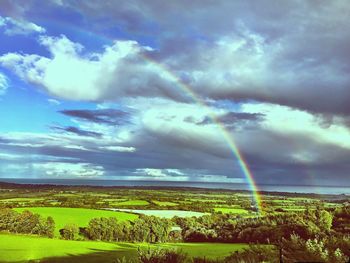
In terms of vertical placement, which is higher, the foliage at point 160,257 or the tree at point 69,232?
the foliage at point 160,257

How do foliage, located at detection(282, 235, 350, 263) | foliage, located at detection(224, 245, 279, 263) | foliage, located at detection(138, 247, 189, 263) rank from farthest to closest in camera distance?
foliage, located at detection(138, 247, 189, 263), foliage, located at detection(224, 245, 279, 263), foliage, located at detection(282, 235, 350, 263)

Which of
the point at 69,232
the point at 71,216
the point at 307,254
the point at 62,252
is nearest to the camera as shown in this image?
the point at 307,254

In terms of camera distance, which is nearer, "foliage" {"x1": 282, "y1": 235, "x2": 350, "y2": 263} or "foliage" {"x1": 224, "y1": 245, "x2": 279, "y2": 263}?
"foliage" {"x1": 282, "y1": 235, "x2": 350, "y2": 263}

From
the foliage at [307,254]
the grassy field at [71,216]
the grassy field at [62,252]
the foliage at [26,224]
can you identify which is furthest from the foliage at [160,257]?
the grassy field at [71,216]

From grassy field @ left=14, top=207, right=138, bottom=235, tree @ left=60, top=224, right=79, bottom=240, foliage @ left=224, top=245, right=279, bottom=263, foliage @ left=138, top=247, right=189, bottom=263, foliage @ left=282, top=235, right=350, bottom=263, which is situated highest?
foliage @ left=282, top=235, right=350, bottom=263

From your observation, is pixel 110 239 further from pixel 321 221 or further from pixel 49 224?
pixel 321 221

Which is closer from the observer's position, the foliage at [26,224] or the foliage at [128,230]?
the foliage at [128,230]

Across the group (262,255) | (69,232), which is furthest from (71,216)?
(262,255)

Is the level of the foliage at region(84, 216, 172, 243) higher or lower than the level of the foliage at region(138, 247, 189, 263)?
lower

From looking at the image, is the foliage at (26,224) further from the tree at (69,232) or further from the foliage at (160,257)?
the foliage at (160,257)

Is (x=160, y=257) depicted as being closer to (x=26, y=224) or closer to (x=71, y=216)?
(x=26, y=224)

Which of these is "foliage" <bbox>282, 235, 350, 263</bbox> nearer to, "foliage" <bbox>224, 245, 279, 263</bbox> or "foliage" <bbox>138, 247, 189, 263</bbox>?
"foliage" <bbox>224, 245, 279, 263</bbox>

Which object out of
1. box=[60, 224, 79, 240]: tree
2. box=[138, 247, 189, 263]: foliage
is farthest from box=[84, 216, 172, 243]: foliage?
box=[138, 247, 189, 263]: foliage
